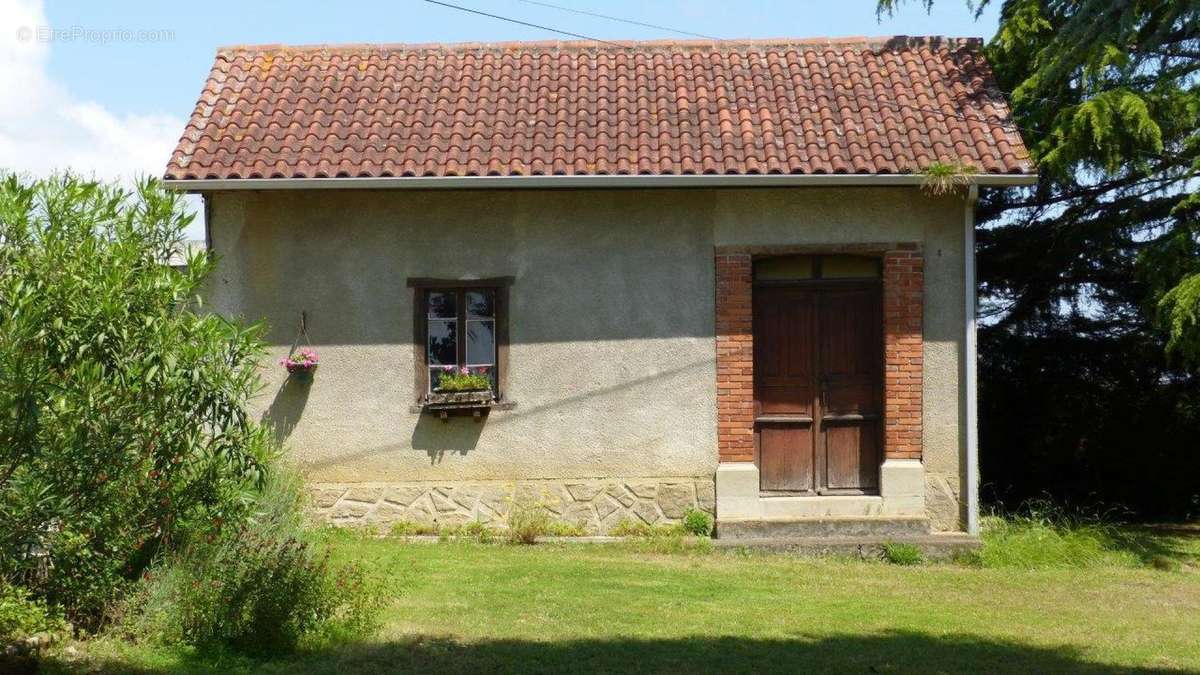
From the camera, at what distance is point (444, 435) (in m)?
12.2

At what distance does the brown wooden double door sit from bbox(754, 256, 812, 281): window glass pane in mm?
89

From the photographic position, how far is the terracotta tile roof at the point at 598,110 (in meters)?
12.0

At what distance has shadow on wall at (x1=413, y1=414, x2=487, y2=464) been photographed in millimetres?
12195

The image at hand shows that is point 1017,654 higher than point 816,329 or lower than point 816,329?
lower

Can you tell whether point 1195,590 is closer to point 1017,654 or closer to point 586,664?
point 1017,654

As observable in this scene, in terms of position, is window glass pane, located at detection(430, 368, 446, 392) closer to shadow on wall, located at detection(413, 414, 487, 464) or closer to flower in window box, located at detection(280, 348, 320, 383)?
shadow on wall, located at detection(413, 414, 487, 464)

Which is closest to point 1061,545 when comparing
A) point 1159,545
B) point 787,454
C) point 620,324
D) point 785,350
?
point 1159,545

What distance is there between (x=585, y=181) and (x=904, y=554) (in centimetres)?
436

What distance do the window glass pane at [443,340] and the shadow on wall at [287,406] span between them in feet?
3.96

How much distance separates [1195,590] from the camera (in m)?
10.6

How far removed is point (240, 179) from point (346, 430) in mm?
2483

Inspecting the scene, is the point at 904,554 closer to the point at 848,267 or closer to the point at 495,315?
the point at 848,267

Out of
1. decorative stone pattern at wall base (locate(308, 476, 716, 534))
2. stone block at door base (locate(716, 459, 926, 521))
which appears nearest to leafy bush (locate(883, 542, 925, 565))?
stone block at door base (locate(716, 459, 926, 521))

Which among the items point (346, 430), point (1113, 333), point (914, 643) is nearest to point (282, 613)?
point (914, 643)
